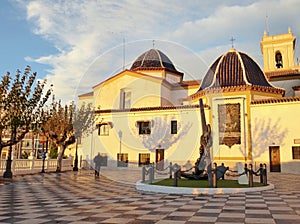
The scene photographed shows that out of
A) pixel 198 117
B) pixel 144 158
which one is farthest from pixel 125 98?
pixel 198 117

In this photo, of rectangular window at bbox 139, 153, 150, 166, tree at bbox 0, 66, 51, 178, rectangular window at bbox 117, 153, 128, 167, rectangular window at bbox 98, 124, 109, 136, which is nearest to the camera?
tree at bbox 0, 66, 51, 178

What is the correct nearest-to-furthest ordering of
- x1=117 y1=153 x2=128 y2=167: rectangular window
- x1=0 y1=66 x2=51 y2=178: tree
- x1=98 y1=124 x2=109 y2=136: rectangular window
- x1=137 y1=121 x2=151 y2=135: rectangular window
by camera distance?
x1=0 y1=66 x2=51 y2=178: tree, x1=137 y1=121 x2=151 y2=135: rectangular window, x1=117 y1=153 x2=128 y2=167: rectangular window, x1=98 y1=124 x2=109 y2=136: rectangular window

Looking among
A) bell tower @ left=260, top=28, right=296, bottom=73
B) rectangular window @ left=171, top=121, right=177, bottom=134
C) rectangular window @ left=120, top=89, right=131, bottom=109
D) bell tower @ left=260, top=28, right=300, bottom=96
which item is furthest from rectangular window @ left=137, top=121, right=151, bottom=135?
bell tower @ left=260, top=28, right=296, bottom=73

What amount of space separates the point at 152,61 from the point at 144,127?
424 inches

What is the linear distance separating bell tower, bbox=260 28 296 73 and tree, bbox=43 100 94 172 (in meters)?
22.9

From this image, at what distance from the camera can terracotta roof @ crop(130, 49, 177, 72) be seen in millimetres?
33656

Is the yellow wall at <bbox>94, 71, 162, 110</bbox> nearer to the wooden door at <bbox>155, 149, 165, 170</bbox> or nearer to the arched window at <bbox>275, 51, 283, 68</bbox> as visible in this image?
the wooden door at <bbox>155, 149, 165, 170</bbox>

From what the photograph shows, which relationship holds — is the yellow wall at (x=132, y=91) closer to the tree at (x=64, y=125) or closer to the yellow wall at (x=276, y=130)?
the tree at (x=64, y=125)

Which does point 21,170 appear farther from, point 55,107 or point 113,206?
point 113,206

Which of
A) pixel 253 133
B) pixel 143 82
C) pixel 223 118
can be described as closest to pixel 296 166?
pixel 253 133

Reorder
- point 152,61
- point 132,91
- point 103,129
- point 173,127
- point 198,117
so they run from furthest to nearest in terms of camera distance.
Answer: point 152,61 → point 132,91 → point 103,129 → point 173,127 → point 198,117

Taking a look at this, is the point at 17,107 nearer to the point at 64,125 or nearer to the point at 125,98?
the point at 64,125

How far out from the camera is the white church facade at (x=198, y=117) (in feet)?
70.0

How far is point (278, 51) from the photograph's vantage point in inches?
1374
